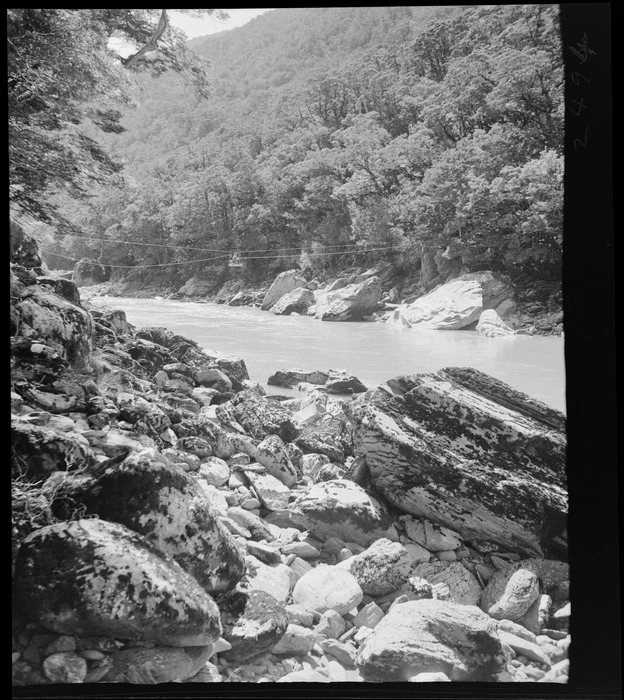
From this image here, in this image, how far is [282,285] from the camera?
3121 mm

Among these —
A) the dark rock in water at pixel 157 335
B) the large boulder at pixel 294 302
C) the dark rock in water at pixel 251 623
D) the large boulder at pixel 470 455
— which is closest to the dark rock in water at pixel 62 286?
the dark rock in water at pixel 157 335

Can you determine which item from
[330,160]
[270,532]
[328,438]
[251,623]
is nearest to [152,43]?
[330,160]

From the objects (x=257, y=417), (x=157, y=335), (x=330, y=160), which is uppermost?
(x=330, y=160)

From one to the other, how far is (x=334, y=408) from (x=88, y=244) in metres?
1.67

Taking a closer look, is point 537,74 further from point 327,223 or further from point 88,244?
point 88,244

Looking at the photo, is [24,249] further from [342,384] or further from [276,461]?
[342,384]

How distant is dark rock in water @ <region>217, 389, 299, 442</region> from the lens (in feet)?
9.70

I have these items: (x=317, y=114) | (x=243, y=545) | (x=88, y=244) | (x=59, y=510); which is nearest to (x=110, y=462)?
(x=59, y=510)

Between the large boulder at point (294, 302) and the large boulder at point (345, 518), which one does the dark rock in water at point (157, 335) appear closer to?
the large boulder at point (294, 302)

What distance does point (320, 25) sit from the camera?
238 cm

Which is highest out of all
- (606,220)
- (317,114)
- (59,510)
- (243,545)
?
(317,114)

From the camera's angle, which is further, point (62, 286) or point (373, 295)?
point (373, 295)

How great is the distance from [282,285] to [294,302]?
161 millimetres

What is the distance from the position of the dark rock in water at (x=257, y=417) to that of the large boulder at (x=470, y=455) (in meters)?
0.62
